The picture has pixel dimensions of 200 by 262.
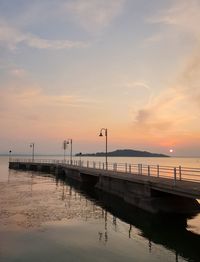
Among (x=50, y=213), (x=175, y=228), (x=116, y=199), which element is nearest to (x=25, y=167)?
(x=116, y=199)

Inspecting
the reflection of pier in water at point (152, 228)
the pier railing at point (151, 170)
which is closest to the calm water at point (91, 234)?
the reflection of pier in water at point (152, 228)

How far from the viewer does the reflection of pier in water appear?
19244 millimetres

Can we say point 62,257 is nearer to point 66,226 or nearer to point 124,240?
point 124,240

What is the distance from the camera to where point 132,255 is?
1712 cm

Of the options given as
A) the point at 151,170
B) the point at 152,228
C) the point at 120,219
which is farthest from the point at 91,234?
the point at 151,170

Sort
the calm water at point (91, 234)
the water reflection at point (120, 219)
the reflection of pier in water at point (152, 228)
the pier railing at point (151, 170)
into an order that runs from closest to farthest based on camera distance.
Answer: the calm water at point (91, 234)
the reflection of pier in water at point (152, 228)
the water reflection at point (120, 219)
the pier railing at point (151, 170)

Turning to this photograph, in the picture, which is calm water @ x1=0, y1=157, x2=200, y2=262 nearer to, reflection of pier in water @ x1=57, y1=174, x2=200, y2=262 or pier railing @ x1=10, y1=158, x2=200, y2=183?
reflection of pier in water @ x1=57, y1=174, x2=200, y2=262

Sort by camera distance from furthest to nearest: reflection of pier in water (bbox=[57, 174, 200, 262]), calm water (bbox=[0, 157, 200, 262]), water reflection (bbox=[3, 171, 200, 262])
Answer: water reflection (bbox=[3, 171, 200, 262]) → reflection of pier in water (bbox=[57, 174, 200, 262]) → calm water (bbox=[0, 157, 200, 262])

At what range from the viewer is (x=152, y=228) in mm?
23438

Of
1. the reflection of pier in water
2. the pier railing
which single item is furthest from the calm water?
the pier railing

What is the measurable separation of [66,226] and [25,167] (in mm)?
76819

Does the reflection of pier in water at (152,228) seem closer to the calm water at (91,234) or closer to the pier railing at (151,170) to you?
the calm water at (91,234)

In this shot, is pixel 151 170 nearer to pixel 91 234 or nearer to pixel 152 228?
pixel 152 228

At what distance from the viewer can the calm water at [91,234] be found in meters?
17.1
